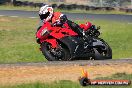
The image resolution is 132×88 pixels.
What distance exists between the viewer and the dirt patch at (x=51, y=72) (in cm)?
1091

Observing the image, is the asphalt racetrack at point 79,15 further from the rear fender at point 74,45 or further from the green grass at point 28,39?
the rear fender at point 74,45

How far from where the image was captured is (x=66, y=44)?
14.7 metres

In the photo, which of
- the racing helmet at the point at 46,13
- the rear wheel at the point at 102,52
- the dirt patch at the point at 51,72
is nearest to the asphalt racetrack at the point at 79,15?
the rear wheel at the point at 102,52

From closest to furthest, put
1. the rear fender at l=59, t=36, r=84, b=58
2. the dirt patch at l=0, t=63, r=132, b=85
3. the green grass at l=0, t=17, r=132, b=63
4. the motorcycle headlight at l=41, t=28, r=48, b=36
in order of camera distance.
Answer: the dirt patch at l=0, t=63, r=132, b=85, the rear fender at l=59, t=36, r=84, b=58, the motorcycle headlight at l=41, t=28, r=48, b=36, the green grass at l=0, t=17, r=132, b=63

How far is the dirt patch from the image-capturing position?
35.8 ft

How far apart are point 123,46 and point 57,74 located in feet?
43.5

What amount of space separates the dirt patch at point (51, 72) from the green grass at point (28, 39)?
6535mm

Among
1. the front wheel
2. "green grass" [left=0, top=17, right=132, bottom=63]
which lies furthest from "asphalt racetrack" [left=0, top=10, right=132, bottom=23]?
the front wheel

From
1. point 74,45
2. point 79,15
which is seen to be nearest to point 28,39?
point 74,45

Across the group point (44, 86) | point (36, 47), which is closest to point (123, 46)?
point (36, 47)

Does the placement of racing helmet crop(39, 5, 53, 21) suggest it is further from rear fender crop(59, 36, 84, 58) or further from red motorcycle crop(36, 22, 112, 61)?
rear fender crop(59, 36, 84, 58)

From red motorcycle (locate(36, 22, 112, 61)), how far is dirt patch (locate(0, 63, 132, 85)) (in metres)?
2.36

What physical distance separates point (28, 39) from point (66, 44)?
12.9 metres

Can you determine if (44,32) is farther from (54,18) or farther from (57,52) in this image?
(57,52)
